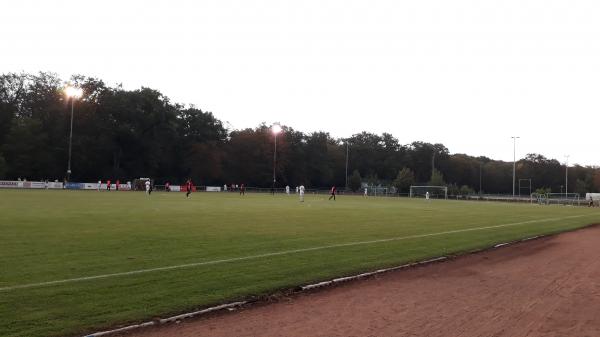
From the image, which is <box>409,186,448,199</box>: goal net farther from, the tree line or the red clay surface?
the red clay surface

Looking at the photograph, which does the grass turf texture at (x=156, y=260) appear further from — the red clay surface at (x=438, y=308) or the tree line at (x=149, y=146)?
the tree line at (x=149, y=146)

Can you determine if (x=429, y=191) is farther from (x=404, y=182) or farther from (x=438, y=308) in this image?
(x=438, y=308)

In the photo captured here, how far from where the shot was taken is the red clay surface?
6.43m

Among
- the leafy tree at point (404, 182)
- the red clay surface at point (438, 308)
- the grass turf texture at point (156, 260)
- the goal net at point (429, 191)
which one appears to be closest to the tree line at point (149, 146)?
the leafy tree at point (404, 182)

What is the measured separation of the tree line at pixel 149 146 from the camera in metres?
80.4

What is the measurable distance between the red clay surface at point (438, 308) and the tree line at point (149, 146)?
255ft

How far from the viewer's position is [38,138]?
7781 cm

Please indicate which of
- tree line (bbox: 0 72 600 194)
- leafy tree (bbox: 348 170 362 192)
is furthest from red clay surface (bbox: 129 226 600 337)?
leafy tree (bbox: 348 170 362 192)

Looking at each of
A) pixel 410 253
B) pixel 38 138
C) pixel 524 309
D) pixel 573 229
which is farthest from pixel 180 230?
pixel 38 138

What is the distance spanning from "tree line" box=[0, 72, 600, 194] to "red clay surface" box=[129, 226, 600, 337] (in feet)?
255

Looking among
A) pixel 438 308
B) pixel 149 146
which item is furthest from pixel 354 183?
pixel 438 308

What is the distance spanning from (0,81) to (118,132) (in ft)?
69.0

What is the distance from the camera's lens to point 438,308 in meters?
7.70

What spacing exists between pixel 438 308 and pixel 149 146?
294 ft
